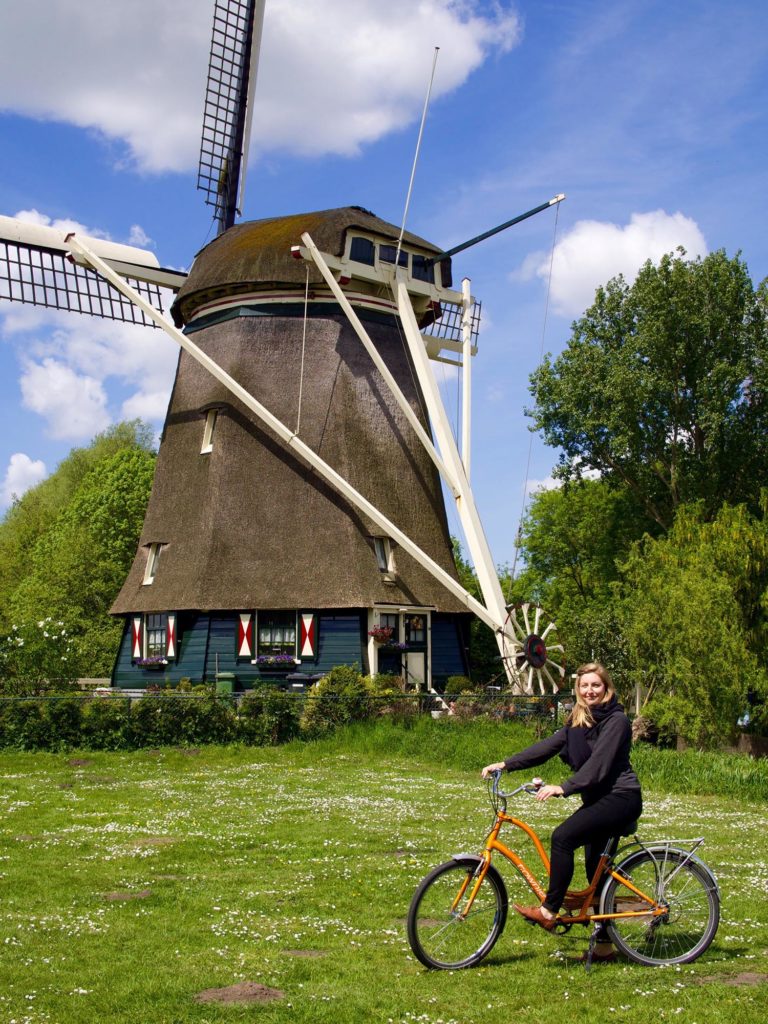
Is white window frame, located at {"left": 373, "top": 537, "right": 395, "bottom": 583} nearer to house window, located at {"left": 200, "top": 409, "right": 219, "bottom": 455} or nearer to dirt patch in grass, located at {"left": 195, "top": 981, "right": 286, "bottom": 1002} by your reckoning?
house window, located at {"left": 200, "top": 409, "right": 219, "bottom": 455}

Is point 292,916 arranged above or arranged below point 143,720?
below

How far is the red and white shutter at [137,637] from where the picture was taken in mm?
31312

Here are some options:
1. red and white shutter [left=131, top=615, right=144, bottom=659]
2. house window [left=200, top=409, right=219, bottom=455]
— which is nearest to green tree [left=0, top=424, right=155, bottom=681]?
red and white shutter [left=131, top=615, right=144, bottom=659]

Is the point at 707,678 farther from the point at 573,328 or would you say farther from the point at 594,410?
the point at 573,328

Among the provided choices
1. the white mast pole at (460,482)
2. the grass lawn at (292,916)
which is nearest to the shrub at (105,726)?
the grass lawn at (292,916)

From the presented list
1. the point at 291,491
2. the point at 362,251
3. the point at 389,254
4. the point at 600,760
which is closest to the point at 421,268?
the point at 389,254

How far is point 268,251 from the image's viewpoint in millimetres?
32031

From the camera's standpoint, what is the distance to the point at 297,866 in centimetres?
1060

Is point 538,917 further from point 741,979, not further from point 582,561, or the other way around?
point 582,561

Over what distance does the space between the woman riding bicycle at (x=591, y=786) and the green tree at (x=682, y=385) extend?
29.9 m

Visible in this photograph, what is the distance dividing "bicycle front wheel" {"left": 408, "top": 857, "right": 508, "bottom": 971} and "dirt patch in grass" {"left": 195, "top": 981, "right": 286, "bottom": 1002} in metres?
0.97

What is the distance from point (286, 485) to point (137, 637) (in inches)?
249

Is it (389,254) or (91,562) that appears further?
(91,562)

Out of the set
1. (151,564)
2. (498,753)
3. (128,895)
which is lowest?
(128,895)
